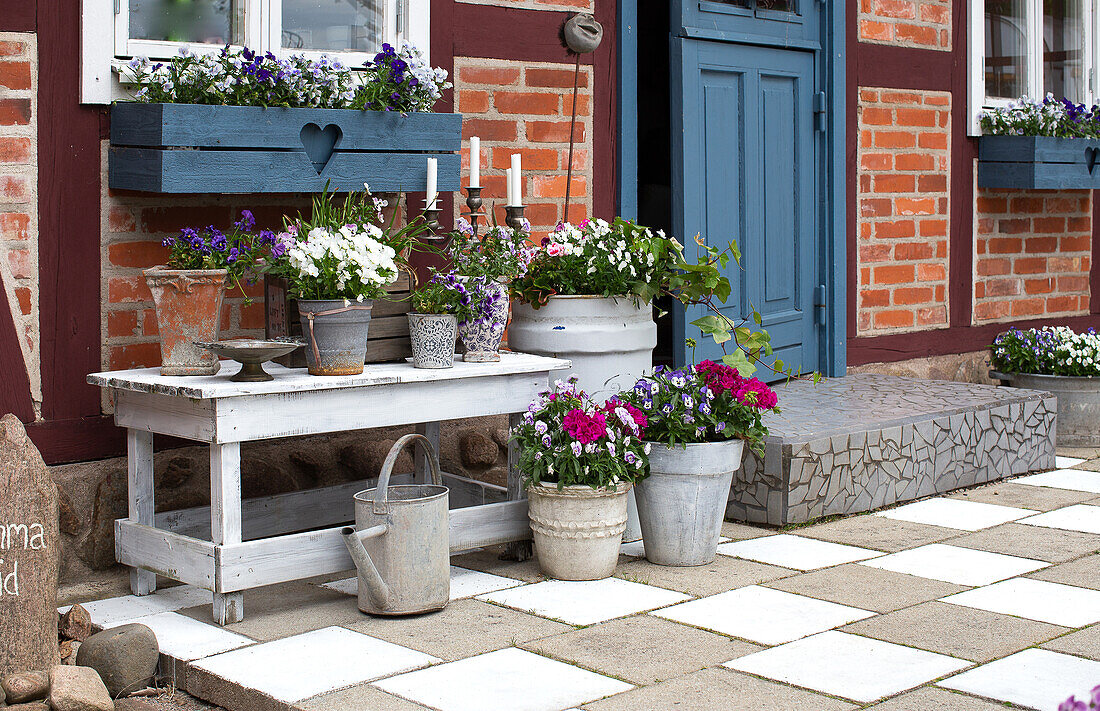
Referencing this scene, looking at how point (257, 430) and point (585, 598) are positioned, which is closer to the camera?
point (257, 430)

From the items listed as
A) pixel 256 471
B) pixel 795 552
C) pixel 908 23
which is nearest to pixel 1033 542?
pixel 795 552

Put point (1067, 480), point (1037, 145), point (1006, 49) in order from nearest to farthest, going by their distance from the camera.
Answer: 1. point (1067, 480)
2. point (1037, 145)
3. point (1006, 49)

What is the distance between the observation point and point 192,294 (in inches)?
144

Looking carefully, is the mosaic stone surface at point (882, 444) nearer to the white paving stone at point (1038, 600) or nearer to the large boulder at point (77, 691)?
the white paving stone at point (1038, 600)

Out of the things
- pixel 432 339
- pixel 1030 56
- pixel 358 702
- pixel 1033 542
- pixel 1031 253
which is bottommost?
pixel 358 702

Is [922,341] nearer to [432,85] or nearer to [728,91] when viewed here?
[728,91]

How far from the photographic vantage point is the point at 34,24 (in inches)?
149

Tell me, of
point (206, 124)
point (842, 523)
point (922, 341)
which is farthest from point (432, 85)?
point (922, 341)

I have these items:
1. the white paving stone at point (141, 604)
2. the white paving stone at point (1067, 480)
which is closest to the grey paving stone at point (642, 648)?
the white paving stone at point (141, 604)

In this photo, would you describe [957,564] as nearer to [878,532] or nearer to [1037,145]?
[878,532]

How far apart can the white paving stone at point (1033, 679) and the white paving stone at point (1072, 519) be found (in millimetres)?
1554

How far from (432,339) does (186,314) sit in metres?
0.73

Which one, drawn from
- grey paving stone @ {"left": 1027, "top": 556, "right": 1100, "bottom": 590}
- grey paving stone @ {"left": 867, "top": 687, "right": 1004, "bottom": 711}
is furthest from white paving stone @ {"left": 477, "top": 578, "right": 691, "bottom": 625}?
grey paving stone @ {"left": 1027, "top": 556, "right": 1100, "bottom": 590}

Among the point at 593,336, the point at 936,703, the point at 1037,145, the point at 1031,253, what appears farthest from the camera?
the point at 1031,253
